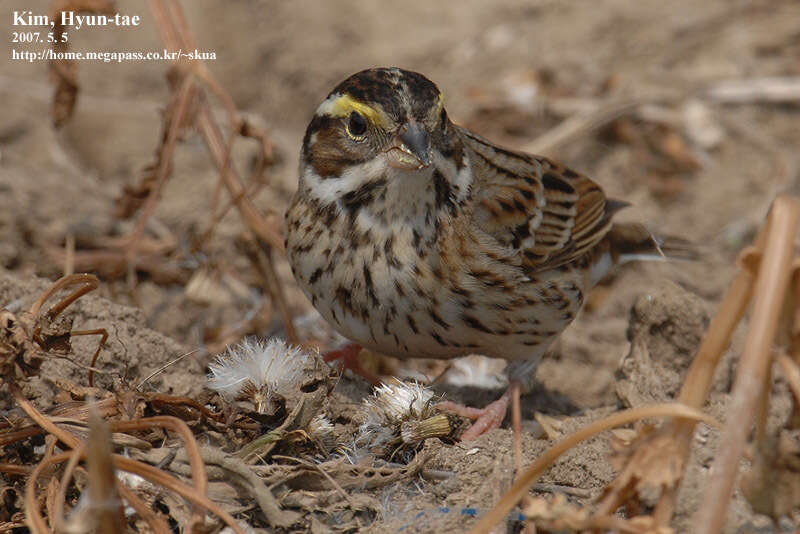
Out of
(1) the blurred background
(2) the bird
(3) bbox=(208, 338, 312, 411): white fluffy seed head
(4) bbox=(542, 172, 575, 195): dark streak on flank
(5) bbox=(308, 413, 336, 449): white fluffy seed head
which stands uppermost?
(1) the blurred background

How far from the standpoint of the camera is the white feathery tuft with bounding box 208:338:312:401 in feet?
10.8

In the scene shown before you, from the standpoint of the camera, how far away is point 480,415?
4.07 meters

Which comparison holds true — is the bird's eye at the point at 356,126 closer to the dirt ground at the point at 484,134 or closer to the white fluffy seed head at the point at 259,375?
the white fluffy seed head at the point at 259,375

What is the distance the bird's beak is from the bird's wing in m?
0.65

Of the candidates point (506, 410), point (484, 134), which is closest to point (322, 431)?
point (506, 410)

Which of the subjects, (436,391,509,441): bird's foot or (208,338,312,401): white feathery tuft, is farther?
(436,391,509,441): bird's foot

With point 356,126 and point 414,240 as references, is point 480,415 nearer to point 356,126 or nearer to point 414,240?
point 414,240

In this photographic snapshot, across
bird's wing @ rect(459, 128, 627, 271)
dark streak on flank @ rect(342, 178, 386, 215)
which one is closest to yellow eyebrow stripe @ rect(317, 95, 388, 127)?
dark streak on flank @ rect(342, 178, 386, 215)

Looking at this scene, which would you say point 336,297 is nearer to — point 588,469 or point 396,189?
point 396,189

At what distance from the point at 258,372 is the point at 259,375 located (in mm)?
11

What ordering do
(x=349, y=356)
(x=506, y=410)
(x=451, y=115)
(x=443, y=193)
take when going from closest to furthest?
1. (x=443, y=193)
2. (x=506, y=410)
3. (x=349, y=356)
4. (x=451, y=115)

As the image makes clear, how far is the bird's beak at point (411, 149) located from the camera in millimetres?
3566

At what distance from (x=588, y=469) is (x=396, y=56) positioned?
505cm

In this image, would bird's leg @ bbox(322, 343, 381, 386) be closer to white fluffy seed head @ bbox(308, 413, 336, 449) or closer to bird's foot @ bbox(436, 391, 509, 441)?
bird's foot @ bbox(436, 391, 509, 441)
